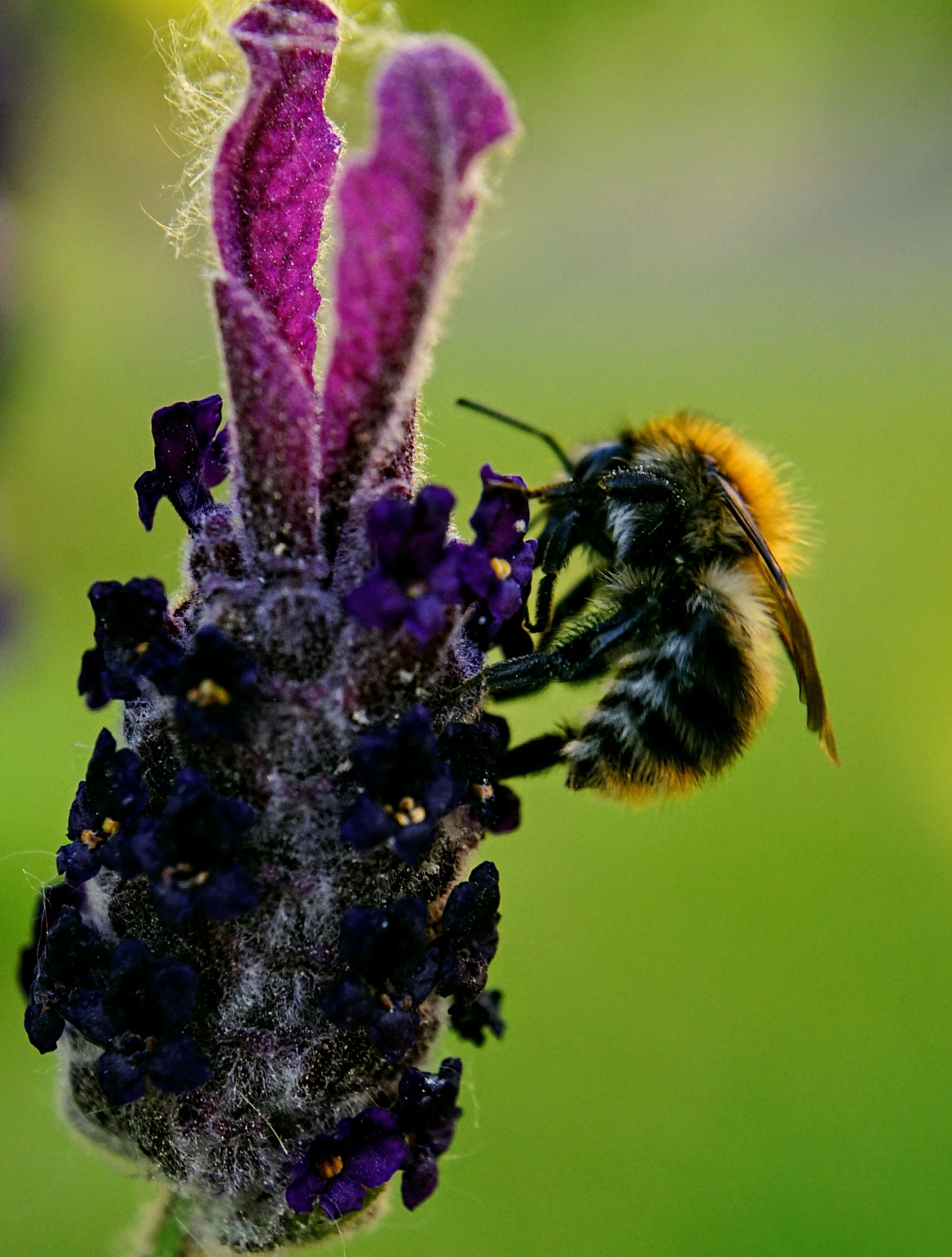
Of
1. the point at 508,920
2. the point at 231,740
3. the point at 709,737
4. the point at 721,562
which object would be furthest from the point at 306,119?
the point at 508,920

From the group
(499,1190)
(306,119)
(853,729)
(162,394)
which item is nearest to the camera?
(306,119)

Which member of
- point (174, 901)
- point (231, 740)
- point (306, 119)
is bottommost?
point (174, 901)

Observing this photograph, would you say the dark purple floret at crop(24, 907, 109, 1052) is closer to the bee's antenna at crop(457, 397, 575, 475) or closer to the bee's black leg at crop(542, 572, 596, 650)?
the bee's black leg at crop(542, 572, 596, 650)

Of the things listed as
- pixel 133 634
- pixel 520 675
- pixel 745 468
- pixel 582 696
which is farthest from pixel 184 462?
pixel 745 468

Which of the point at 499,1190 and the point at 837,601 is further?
the point at 837,601

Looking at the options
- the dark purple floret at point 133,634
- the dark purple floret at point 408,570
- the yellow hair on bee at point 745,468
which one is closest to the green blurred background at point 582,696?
the yellow hair on bee at point 745,468

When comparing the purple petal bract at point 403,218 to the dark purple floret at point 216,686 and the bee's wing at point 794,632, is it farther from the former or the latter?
the bee's wing at point 794,632

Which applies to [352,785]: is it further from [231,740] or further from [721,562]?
[721,562]
